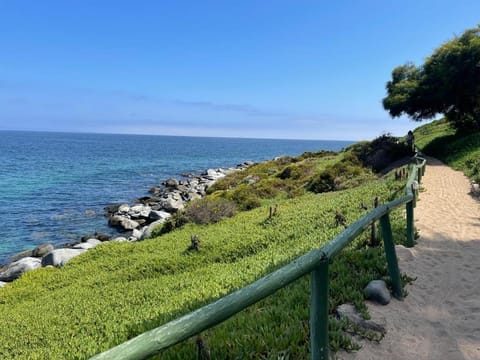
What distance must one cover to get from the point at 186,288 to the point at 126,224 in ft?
56.4

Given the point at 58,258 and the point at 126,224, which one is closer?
the point at 58,258

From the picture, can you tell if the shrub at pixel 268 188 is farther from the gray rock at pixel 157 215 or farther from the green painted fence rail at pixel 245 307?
the green painted fence rail at pixel 245 307

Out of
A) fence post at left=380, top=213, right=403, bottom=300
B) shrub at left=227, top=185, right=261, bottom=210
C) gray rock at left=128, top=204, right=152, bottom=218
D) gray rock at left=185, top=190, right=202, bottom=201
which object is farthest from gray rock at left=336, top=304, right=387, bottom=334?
gray rock at left=185, top=190, right=202, bottom=201

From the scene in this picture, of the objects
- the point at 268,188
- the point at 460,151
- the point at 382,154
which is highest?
the point at 460,151

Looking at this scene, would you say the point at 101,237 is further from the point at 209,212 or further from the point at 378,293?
the point at 378,293

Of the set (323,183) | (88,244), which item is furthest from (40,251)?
(323,183)

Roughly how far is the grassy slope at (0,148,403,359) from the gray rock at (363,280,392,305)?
0.53ft

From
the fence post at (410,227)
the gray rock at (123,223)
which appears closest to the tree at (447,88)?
the fence post at (410,227)

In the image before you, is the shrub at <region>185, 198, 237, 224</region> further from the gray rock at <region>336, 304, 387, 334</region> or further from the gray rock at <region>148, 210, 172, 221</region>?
the gray rock at <region>336, 304, 387, 334</region>

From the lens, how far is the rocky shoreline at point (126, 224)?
15067 mm

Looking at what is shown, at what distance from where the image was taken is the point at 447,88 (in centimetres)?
2588

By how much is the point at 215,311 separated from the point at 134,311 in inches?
226

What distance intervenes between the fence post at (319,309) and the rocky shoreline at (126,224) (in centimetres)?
1437

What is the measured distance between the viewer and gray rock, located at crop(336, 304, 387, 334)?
4.17 meters
